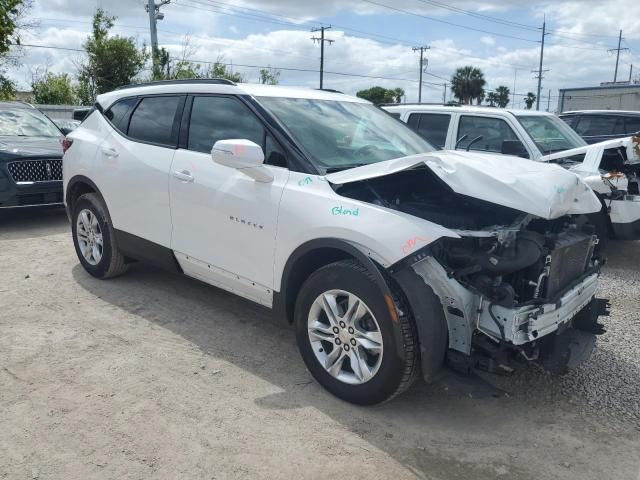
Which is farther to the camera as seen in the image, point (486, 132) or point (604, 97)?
point (604, 97)

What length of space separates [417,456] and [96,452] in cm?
166

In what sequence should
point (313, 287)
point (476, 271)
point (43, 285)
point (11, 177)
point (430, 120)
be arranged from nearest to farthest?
point (476, 271)
point (313, 287)
point (43, 285)
point (11, 177)
point (430, 120)

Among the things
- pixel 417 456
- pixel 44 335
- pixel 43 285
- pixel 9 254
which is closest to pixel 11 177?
pixel 9 254

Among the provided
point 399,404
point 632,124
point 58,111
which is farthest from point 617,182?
point 58,111

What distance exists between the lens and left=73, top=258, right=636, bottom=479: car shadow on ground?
2936mm

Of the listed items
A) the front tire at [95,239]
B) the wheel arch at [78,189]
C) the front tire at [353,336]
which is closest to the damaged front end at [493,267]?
the front tire at [353,336]

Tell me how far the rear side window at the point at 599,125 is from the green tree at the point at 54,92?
2600cm

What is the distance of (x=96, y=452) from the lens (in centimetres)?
283

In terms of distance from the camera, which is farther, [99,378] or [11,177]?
[11,177]

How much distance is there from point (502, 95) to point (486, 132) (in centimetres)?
7219

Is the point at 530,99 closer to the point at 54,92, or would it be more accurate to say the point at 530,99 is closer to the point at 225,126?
the point at 54,92

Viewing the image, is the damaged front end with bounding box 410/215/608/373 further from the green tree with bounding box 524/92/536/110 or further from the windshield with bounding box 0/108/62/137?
the green tree with bounding box 524/92/536/110

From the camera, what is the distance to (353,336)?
3.19 meters

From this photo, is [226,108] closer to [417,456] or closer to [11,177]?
[417,456]
